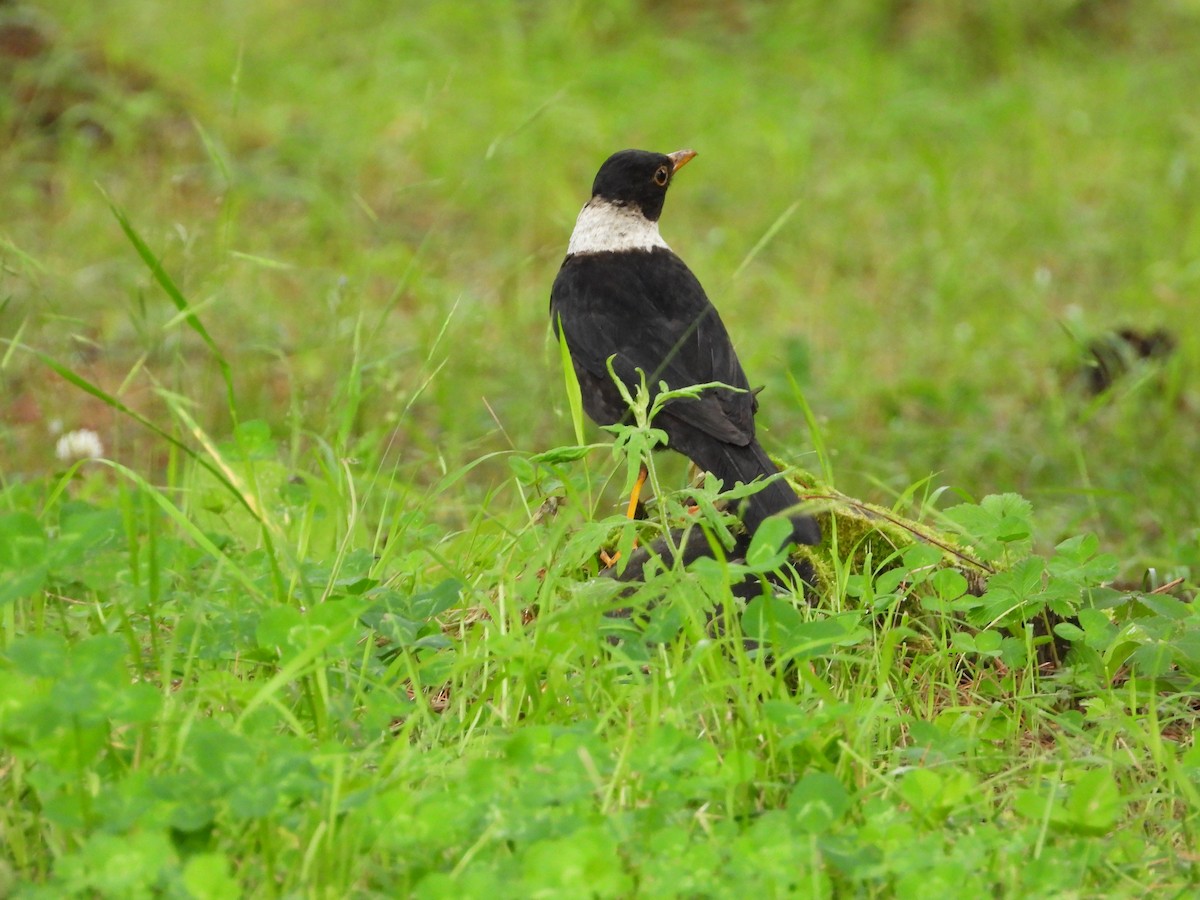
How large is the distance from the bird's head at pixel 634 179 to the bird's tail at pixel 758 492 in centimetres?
108

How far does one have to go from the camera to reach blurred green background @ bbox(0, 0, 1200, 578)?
490 centimetres

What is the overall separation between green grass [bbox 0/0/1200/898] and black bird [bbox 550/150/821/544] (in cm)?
18

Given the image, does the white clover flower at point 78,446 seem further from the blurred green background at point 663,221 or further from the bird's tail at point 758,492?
the bird's tail at point 758,492

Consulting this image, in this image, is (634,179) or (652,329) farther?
(634,179)

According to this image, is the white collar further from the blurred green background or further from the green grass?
the green grass

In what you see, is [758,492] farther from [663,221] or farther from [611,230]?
[663,221]

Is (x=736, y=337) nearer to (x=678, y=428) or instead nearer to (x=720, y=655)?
(x=678, y=428)

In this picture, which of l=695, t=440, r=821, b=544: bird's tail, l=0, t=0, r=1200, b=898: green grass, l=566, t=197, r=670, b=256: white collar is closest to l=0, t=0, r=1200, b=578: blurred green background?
l=0, t=0, r=1200, b=898: green grass

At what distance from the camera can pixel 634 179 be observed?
4105 mm

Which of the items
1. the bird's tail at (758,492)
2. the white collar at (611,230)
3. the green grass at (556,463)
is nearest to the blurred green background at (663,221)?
the green grass at (556,463)

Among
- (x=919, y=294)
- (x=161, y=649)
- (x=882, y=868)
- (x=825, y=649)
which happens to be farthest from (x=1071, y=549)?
(x=919, y=294)

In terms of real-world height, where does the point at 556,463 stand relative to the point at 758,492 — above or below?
above

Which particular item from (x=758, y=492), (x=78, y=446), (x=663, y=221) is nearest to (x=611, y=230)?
(x=758, y=492)

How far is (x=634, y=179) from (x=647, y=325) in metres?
0.67
